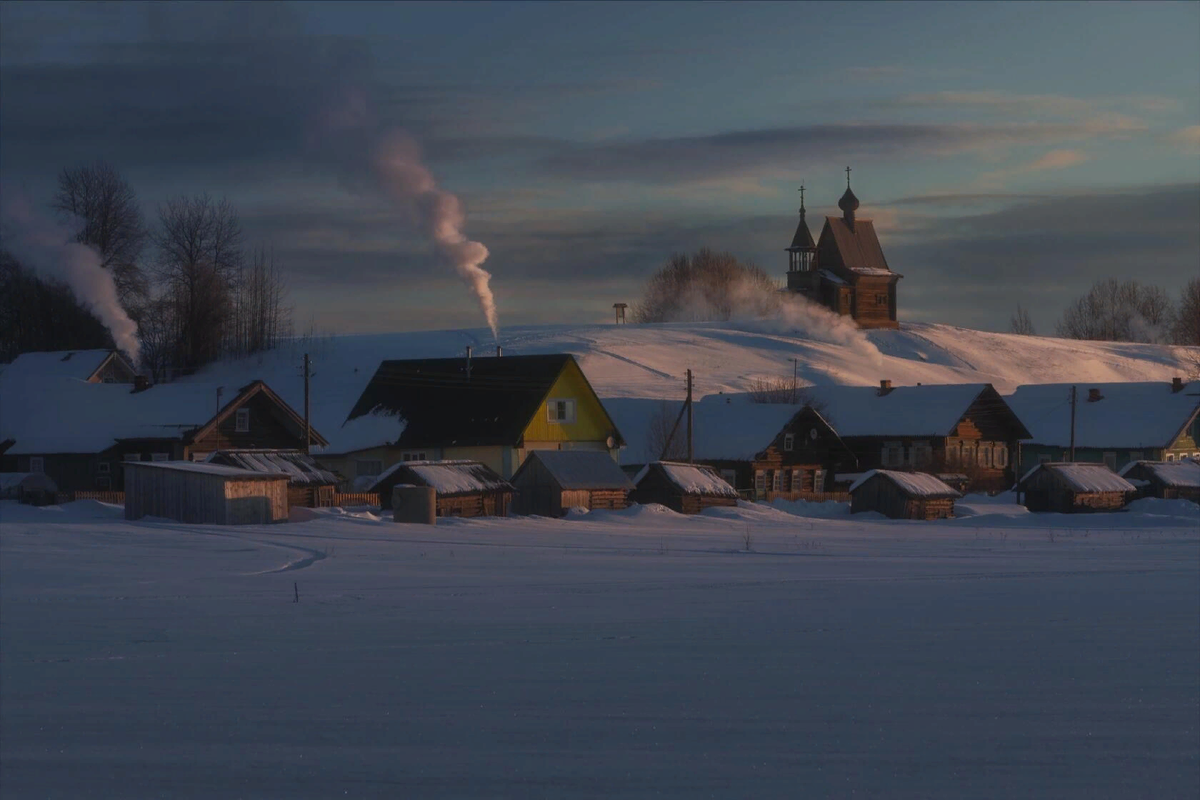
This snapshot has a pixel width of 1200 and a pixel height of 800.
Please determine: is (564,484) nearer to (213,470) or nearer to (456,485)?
(456,485)

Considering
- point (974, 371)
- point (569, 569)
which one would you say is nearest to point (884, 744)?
point (569, 569)

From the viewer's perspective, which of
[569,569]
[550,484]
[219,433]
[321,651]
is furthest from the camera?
[219,433]

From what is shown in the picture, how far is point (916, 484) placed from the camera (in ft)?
157

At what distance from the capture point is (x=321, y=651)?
15016 mm

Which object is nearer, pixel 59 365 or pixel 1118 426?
pixel 59 365

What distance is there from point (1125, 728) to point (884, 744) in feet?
7.22

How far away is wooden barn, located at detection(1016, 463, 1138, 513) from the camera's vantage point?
50.2 m

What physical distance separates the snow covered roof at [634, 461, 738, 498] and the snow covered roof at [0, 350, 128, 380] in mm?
30142

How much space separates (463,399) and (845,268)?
75.9m

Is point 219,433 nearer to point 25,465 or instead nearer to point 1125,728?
point 25,465

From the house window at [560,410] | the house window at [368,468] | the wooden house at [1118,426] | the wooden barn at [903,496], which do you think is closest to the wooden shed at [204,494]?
the house window at [368,468]

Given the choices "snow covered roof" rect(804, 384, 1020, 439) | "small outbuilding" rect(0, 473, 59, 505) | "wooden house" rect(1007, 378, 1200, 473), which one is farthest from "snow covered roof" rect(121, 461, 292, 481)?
"wooden house" rect(1007, 378, 1200, 473)

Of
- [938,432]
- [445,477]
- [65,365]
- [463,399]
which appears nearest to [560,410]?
[463,399]

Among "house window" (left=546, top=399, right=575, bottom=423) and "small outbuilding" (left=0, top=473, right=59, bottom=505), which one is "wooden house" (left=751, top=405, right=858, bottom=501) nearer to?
"house window" (left=546, top=399, right=575, bottom=423)
